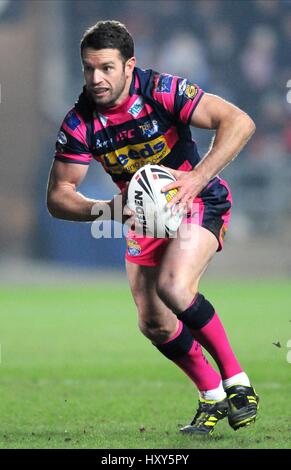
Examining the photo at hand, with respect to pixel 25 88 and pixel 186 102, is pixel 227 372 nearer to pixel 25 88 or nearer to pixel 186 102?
pixel 186 102

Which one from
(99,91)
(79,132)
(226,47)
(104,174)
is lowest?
(104,174)

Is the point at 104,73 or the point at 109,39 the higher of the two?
the point at 109,39

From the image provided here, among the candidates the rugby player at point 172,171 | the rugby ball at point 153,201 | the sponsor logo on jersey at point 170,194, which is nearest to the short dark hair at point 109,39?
the rugby player at point 172,171

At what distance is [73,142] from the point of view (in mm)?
5219

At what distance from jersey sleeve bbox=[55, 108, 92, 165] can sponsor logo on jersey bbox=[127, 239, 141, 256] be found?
1.62 feet

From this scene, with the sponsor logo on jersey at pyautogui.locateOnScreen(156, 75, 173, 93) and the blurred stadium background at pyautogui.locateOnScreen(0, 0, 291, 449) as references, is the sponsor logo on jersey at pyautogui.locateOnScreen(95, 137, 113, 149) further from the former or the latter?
the blurred stadium background at pyautogui.locateOnScreen(0, 0, 291, 449)

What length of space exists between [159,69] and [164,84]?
11093 millimetres

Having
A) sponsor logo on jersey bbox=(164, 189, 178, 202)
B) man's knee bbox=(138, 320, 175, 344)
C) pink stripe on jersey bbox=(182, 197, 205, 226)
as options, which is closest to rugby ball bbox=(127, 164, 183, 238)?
sponsor logo on jersey bbox=(164, 189, 178, 202)

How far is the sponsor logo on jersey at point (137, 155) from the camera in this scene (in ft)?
17.0

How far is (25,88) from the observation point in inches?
656

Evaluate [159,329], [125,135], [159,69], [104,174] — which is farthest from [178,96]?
[159,69]

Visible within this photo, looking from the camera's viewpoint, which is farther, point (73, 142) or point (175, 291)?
point (73, 142)

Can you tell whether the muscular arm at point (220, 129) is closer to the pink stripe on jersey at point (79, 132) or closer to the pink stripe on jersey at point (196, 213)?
the pink stripe on jersey at point (196, 213)

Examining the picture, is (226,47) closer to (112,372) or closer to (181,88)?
(112,372)
